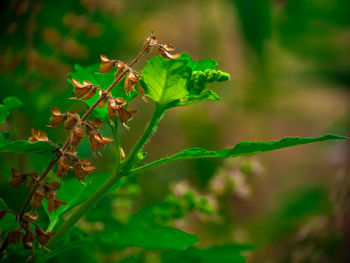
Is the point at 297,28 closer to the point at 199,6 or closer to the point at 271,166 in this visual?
the point at 199,6

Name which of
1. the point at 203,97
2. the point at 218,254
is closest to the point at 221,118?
the point at 218,254

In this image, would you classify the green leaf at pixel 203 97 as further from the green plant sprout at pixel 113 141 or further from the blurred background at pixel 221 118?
the blurred background at pixel 221 118

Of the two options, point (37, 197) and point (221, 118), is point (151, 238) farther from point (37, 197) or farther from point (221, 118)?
point (221, 118)

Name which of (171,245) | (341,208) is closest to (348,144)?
(341,208)

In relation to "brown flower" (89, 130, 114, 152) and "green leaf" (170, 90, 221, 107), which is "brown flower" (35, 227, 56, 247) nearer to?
"brown flower" (89, 130, 114, 152)

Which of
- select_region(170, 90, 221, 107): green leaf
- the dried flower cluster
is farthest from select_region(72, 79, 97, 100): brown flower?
select_region(170, 90, 221, 107): green leaf
